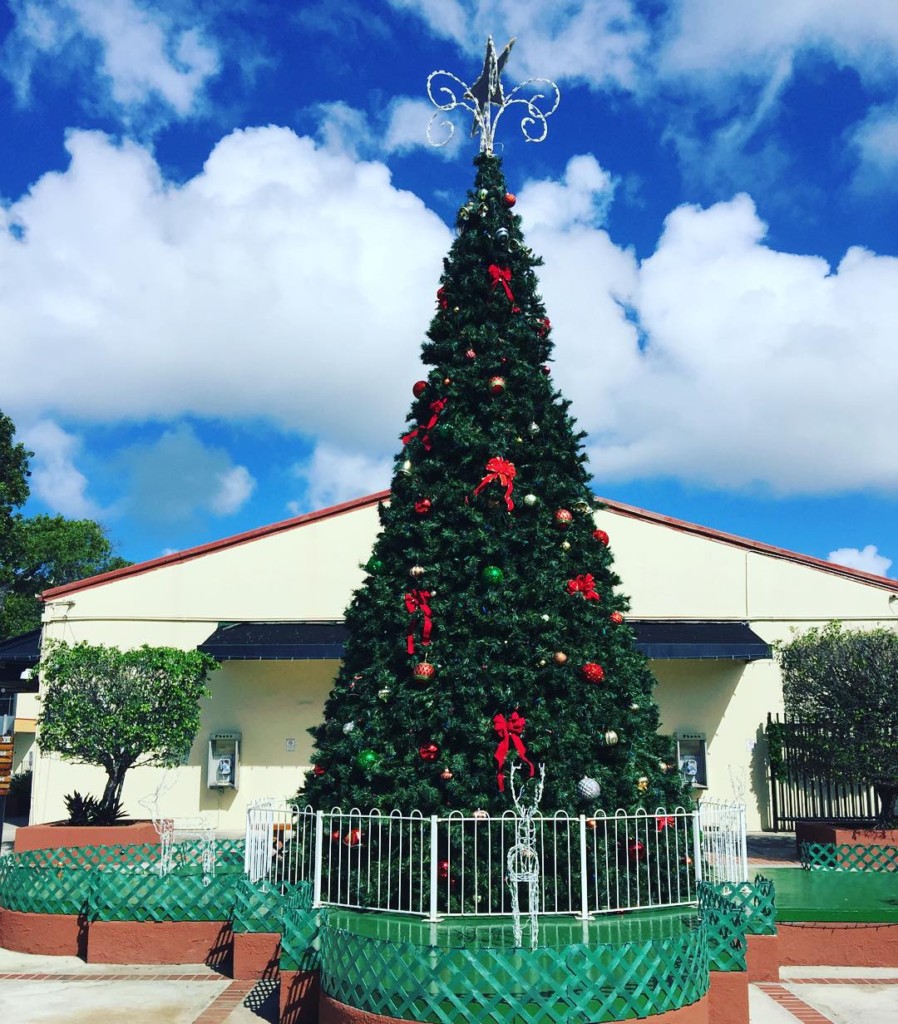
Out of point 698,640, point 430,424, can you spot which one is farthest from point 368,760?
point 698,640

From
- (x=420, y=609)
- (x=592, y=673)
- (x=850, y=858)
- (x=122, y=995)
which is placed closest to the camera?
(x=122, y=995)

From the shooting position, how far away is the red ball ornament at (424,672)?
8.62m

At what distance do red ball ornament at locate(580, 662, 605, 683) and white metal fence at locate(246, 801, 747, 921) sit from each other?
1210 mm

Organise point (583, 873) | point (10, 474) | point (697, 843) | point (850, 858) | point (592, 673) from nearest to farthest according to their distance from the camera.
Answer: point (583, 873) → point (697, 843) → point (592, 673) → point (850, 858) → point (10, 474)

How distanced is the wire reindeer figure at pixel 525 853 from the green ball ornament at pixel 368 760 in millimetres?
1230

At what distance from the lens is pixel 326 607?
20.8 m

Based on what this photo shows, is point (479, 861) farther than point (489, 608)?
No

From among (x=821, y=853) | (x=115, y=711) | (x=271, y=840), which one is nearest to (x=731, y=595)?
(x=821, y=853)

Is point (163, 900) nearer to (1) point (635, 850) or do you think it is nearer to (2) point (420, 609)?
(2) point (420, 609)

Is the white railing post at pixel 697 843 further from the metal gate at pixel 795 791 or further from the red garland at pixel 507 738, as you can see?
the metal gate at pixel 795 791

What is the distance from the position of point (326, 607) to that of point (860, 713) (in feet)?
35.8

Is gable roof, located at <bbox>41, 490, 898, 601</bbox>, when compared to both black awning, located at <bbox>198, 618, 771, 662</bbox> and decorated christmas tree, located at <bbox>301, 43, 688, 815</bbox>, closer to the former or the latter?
black awning, located at <bbox>198, 618, 771, 662</bbox>

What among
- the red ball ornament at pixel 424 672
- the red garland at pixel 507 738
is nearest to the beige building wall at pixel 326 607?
the red ball ornament at pixel 424 672

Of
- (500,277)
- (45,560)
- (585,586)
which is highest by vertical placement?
(45,560)
